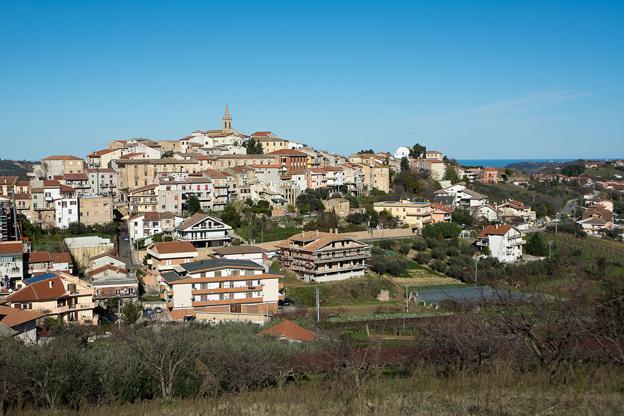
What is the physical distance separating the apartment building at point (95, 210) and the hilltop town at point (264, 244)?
0.09 meters

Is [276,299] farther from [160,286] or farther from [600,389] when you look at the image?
[600,389]

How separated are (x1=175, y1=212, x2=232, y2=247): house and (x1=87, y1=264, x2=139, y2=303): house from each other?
4.63m

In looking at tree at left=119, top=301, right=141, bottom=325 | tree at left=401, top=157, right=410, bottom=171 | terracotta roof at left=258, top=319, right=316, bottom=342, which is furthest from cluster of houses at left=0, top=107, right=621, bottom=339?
terracotta roof at left=258, top=319, right=316, bottom=342

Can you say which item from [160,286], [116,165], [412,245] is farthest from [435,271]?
[116,165]

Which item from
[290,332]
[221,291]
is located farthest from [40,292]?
[290,332]

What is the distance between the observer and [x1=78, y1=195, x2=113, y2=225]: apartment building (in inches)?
1137

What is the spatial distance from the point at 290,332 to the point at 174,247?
32.4ft

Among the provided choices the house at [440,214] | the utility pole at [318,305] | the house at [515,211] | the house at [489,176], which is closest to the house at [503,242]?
the house at [440,214]

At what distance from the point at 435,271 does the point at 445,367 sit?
1872 centimetres

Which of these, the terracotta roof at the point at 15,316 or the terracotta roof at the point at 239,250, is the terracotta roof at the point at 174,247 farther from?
the terracotta roof at the point at 15,316

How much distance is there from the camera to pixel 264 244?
90.1 feet

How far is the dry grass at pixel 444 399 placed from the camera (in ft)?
19.7

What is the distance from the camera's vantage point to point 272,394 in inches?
305

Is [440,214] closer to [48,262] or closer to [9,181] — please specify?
[48,262]
